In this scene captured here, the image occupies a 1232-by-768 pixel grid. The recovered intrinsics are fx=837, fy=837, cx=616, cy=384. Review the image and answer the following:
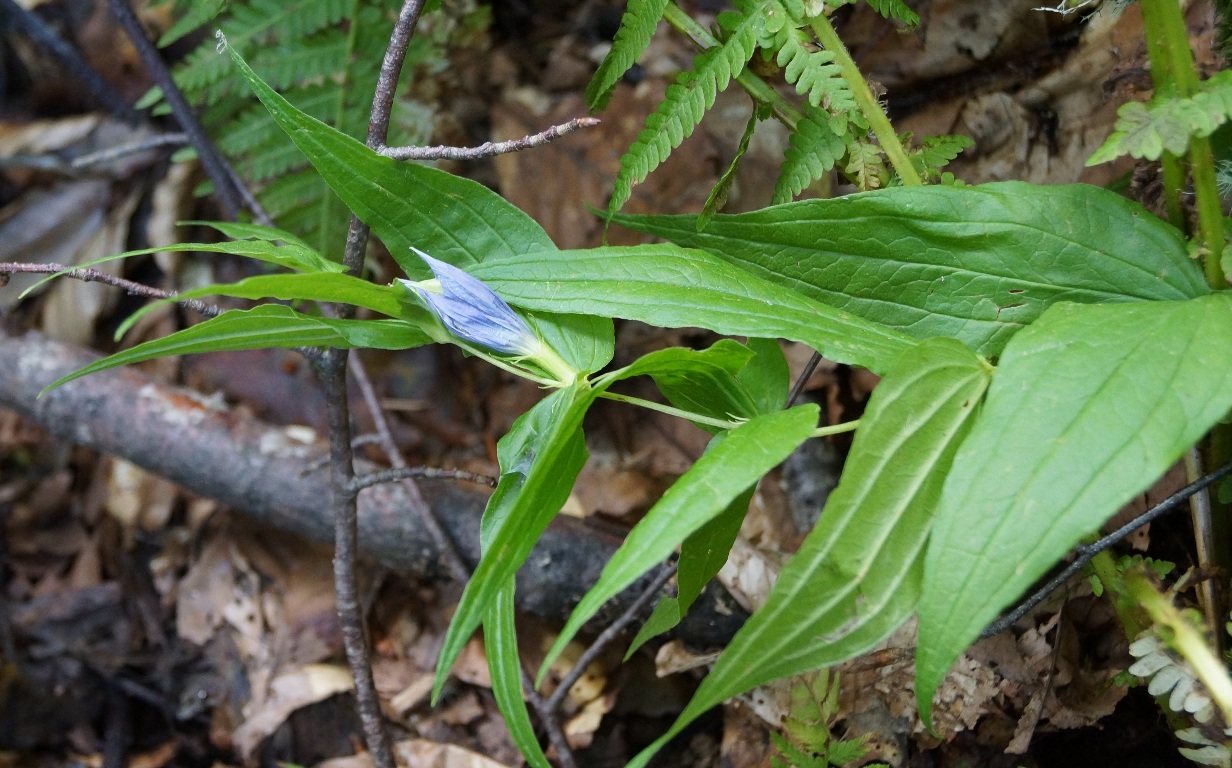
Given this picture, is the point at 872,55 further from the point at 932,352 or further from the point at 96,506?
the point at 96,506

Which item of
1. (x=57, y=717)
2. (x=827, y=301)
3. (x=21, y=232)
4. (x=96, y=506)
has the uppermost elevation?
(x=827, y=301)

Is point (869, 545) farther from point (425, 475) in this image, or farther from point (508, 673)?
point (425, 475)

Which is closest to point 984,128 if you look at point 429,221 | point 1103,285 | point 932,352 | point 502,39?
point 1103,285

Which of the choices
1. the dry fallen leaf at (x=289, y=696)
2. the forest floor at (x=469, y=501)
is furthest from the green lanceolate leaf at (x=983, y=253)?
the dry fallen leaf at (x=289, y=696)

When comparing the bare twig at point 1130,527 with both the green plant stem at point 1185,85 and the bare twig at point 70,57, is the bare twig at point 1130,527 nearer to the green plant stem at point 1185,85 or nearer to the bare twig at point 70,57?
the green plant stem at point 1185,85

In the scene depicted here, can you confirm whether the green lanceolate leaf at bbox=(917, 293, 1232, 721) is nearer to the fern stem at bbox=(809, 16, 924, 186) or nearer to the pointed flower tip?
the fern stem at bbox=(809, 16, 924, 186)

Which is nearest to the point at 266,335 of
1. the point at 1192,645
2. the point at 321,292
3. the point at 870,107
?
the point at 321,292
